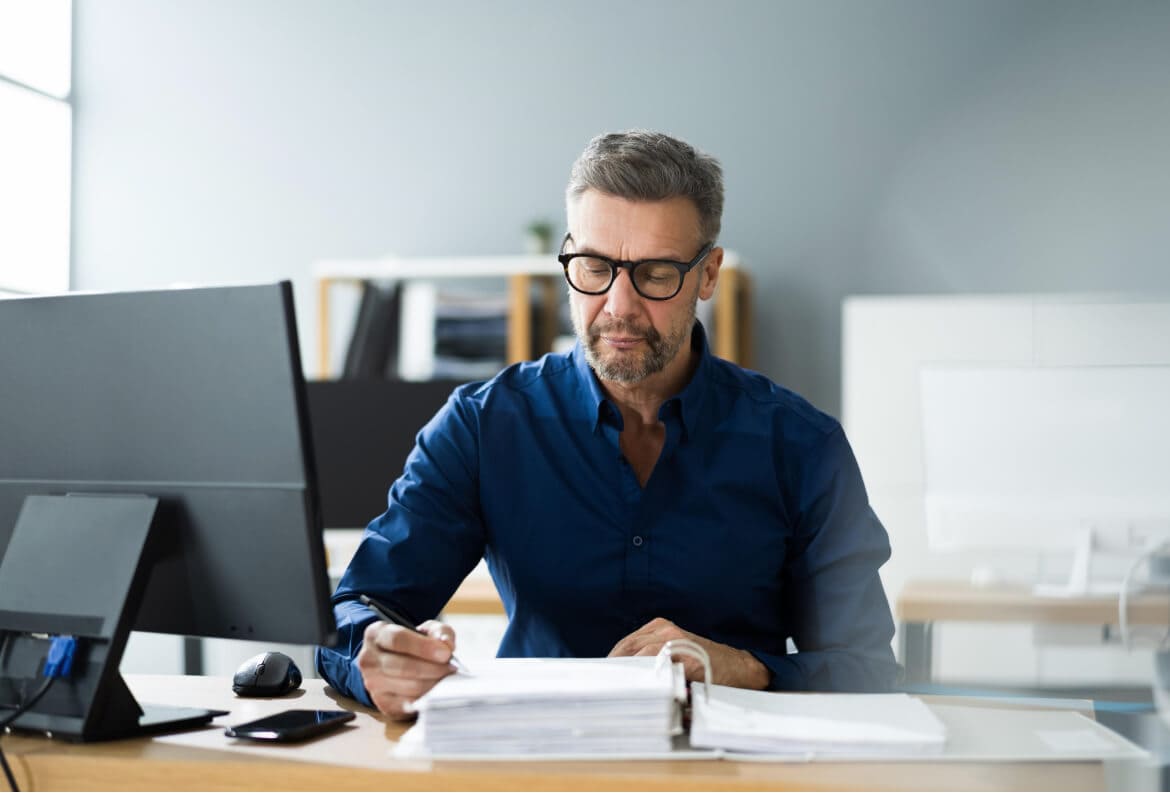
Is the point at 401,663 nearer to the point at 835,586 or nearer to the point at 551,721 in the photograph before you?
the point at 551,721

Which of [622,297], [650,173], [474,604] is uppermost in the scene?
[650,173]

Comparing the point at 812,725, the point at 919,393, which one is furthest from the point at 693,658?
the point at 919,393

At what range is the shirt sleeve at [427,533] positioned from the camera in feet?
4.77

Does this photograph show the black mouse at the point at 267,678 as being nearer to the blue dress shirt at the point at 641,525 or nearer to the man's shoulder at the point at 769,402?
the blue dress shirt at the point at 641,525

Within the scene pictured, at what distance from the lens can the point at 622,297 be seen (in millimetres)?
1521

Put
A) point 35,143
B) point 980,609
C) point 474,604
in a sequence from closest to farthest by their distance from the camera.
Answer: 1. point 474,604
2. point 980,609
3. point 35,143

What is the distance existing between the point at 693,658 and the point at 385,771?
34cm

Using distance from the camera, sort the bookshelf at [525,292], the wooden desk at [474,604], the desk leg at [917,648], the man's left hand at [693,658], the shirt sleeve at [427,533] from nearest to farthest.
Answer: the man's left hand at [693,658] < the shirt sleeve at [427,533] < the wooden desk at [474,604] < the desk leg at [917,648] < the bookshelf at [525,292]

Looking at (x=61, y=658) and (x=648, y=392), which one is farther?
(x=648, y=392)

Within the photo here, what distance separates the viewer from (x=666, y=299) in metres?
1.53

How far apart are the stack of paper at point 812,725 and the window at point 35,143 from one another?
13.0ft

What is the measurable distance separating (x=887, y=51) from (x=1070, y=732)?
346cm

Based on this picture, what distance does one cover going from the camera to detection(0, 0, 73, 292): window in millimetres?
4359

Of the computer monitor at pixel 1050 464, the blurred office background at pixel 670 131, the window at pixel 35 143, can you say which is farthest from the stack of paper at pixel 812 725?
the window at pixel 35 143
